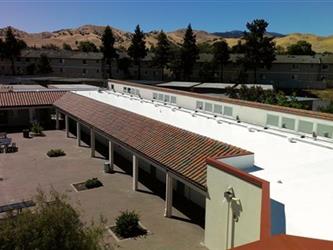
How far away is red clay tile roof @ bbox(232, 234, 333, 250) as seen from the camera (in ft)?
24.2

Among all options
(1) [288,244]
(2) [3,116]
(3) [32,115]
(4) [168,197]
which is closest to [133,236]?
(4) [168,197]

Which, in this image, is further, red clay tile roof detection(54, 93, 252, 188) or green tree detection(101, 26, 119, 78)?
green tree detection(101, 26, 119, 78)

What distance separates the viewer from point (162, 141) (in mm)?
20953

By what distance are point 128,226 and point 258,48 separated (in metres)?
72.7

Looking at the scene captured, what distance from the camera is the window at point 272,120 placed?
23.2 meters

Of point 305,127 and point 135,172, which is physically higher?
point 305,127

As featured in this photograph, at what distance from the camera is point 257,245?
7.54 metres

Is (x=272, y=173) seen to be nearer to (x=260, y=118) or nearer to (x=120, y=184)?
(x=260, y=118)

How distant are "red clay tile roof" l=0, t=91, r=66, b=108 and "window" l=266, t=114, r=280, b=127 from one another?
93.4ft

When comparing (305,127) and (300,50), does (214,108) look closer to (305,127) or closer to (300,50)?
(305,127)

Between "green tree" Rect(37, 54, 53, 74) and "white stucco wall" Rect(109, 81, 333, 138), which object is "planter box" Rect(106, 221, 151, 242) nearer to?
"white stucco wall" Rect(109, 81, 333, 138)

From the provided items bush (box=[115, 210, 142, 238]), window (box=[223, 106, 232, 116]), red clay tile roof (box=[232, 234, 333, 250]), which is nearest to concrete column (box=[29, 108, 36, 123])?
window (box=[223, 106, 232, 116])

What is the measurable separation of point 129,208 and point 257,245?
13.7m

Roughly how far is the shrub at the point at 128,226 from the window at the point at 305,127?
11.2m
